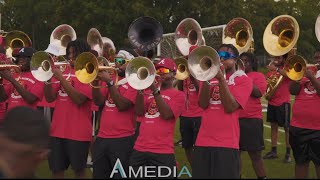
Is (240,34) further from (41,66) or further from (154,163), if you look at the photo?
(154,163)

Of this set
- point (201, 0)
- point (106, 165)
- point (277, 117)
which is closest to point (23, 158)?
point (106, 165)

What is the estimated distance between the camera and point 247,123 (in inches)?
249

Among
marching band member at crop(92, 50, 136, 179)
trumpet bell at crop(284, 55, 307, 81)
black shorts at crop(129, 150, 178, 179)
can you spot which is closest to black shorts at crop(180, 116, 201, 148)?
trumpet bell at crop(284, 55, 307, 81)

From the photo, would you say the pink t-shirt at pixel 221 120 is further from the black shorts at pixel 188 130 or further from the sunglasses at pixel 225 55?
the black shorts at pixel 188 130

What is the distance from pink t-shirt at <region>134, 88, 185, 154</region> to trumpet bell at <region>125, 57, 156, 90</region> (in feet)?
0.65

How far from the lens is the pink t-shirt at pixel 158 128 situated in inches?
179

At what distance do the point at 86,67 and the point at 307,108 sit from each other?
8.12 ft

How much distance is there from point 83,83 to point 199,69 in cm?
126

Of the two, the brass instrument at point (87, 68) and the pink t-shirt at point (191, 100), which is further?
the pink t-shirt at point (191, 100)

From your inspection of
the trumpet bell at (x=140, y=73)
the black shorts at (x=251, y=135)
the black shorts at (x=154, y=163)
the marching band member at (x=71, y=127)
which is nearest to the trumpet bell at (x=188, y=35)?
the black shorts at (x=251, y=135)

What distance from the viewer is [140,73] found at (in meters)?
4.71

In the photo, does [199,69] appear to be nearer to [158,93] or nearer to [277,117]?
[158,93]

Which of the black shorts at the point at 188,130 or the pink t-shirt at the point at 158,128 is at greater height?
the pink t-shirt at the point at 158,128

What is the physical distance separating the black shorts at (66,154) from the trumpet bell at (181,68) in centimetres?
163
